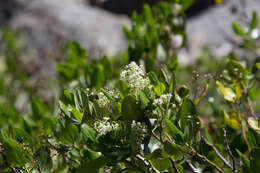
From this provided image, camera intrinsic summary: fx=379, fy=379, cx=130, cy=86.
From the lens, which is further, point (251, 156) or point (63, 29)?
point (63, 29)

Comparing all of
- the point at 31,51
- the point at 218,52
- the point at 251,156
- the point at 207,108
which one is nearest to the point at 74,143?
the point at 251,156

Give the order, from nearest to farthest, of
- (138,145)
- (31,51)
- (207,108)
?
(138,145) → (207,108) → (31,51)

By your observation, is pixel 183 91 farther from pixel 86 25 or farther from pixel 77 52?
pixel 86 25

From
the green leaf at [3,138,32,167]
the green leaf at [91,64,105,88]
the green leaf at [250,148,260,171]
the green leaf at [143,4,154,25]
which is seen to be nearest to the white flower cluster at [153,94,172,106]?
the green leaf at [250,148,260,171]

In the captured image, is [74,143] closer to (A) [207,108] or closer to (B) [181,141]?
(B) [181,141]

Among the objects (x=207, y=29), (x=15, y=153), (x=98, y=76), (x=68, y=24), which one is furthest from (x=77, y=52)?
(x=68, y=24)

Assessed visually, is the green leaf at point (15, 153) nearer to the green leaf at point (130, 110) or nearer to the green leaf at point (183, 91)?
the green leaf at point (130, 110)
